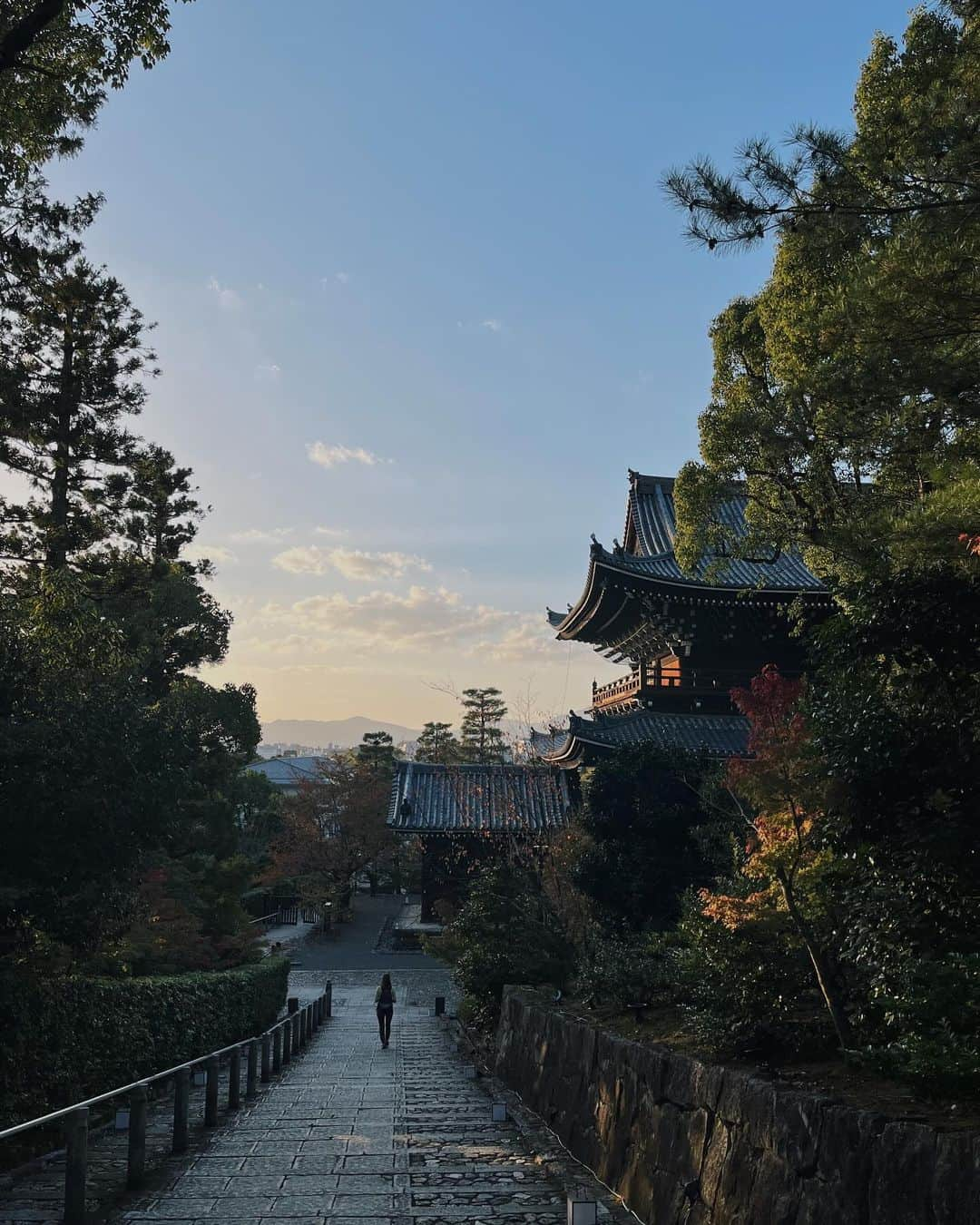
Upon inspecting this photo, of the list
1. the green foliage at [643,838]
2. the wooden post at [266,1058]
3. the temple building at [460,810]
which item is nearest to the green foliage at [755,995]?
the wooden post at [266,1058]

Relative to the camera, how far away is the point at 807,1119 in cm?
493

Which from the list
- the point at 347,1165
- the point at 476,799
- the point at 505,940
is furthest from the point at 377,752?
the point at 347,1165

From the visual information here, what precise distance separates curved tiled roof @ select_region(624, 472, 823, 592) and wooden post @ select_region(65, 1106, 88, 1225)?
590 inches

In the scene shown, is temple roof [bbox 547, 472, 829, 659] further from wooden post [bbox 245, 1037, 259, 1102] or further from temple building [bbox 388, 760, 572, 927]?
wooden post [bbox 245, 1037, 259, 1102]

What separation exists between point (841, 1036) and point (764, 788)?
5.76ft

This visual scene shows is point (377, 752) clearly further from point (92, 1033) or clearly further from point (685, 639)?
point (92, 1033)

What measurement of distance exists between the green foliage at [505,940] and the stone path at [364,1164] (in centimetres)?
259

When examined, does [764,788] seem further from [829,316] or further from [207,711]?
[207,711]

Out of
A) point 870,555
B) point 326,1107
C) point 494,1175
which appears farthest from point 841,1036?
point 326,1107

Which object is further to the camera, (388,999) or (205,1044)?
(388,999)

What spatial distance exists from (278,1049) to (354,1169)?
25.6ft

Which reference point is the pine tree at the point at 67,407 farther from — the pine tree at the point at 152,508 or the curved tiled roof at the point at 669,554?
the curved tiled roof at the point at 669,554

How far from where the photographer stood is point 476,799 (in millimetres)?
31469

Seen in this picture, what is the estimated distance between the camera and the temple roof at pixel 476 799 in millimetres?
26438
